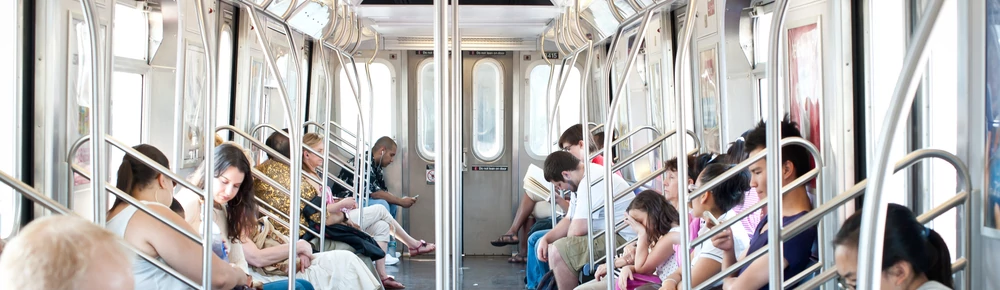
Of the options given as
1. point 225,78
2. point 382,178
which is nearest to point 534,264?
point 382,178

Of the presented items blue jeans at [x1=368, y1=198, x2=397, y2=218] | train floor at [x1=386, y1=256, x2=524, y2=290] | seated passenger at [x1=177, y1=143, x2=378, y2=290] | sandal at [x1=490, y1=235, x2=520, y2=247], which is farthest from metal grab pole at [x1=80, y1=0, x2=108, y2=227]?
sandal at [x1=490, y1=235, x2=520, y2=247]

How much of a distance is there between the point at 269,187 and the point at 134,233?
1.83 m

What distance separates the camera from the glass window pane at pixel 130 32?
3.56 metres

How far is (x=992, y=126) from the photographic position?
225 centimetres

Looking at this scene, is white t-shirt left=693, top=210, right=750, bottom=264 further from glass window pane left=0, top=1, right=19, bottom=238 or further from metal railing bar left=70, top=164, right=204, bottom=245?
glass window pane left=0, top=1, right=19, bottom=238

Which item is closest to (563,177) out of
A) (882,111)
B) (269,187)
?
(269,187)

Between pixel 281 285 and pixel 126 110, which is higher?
pixel 126 110

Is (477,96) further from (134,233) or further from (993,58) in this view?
(993,58)

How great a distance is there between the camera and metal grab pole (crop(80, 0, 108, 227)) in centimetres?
232

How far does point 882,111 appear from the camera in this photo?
2854 mm

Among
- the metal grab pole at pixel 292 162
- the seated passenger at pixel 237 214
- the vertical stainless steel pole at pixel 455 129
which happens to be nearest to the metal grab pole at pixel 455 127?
the vertical stainless steel pole at pixel 455 129

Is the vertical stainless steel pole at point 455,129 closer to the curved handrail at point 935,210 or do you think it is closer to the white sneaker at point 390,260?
the curved handrail at point 935,210

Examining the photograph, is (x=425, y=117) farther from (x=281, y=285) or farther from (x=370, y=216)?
(x=281, y=285)

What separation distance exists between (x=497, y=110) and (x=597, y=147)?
2.06 meters
